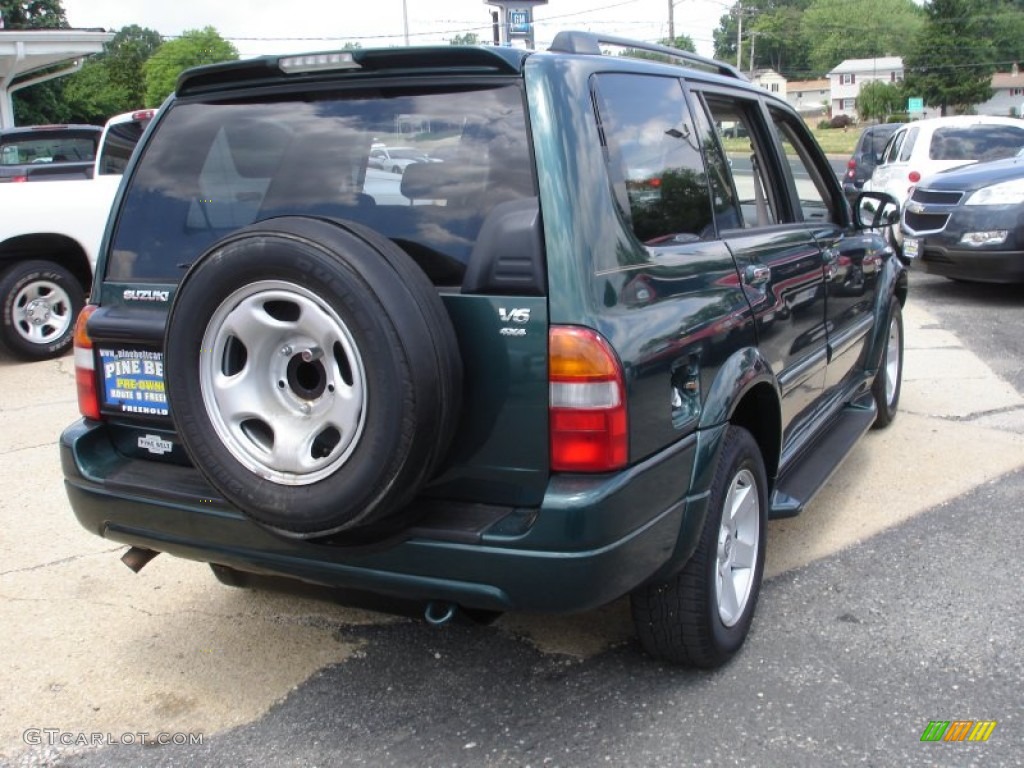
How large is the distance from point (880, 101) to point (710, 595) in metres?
76.2

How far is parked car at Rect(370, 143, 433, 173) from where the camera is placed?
110 inches

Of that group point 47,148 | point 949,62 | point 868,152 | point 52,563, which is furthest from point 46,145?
point 949,62

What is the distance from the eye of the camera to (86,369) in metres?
3.17

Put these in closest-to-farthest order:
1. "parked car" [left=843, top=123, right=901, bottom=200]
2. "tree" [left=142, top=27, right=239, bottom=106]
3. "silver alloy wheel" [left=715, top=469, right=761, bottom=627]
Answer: "silver alloy wheel" [left=715, top=469, right=761, bottom=627] < "parked car" [left=843, top=123, right=901, bottom=200] < "tree" [left=142, top=27, right=239, bottom=106]

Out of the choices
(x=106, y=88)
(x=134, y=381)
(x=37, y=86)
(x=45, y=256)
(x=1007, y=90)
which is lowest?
(x=45, y=256)

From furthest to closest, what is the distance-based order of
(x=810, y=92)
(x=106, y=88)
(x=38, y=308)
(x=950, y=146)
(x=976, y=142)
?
(x=810, y=92)
(x=106, y=88)
(x=950, y=146)
(x=976, y=142)
(x=38, y=308)

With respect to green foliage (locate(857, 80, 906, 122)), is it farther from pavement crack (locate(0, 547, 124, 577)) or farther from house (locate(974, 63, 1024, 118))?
pavement crack (locate(0, 547, 124, 577))

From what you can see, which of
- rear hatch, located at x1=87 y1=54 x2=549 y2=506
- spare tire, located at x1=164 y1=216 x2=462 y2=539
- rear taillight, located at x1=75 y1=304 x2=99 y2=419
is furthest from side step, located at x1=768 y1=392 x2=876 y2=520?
rear taillight, located at x1=75 y1=304 x2=99 y2=419

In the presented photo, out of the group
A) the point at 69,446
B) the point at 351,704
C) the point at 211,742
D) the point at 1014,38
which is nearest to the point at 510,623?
the point at 351,704

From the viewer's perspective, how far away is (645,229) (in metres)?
2.85

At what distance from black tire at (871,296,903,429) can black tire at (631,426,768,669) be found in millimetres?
2491

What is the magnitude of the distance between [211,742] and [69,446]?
1.02 meters

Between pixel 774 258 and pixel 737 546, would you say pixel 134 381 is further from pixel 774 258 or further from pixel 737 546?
pixel 774 258

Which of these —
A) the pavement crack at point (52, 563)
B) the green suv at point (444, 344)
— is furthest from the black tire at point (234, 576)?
the pavement crack at point (52, 563)
